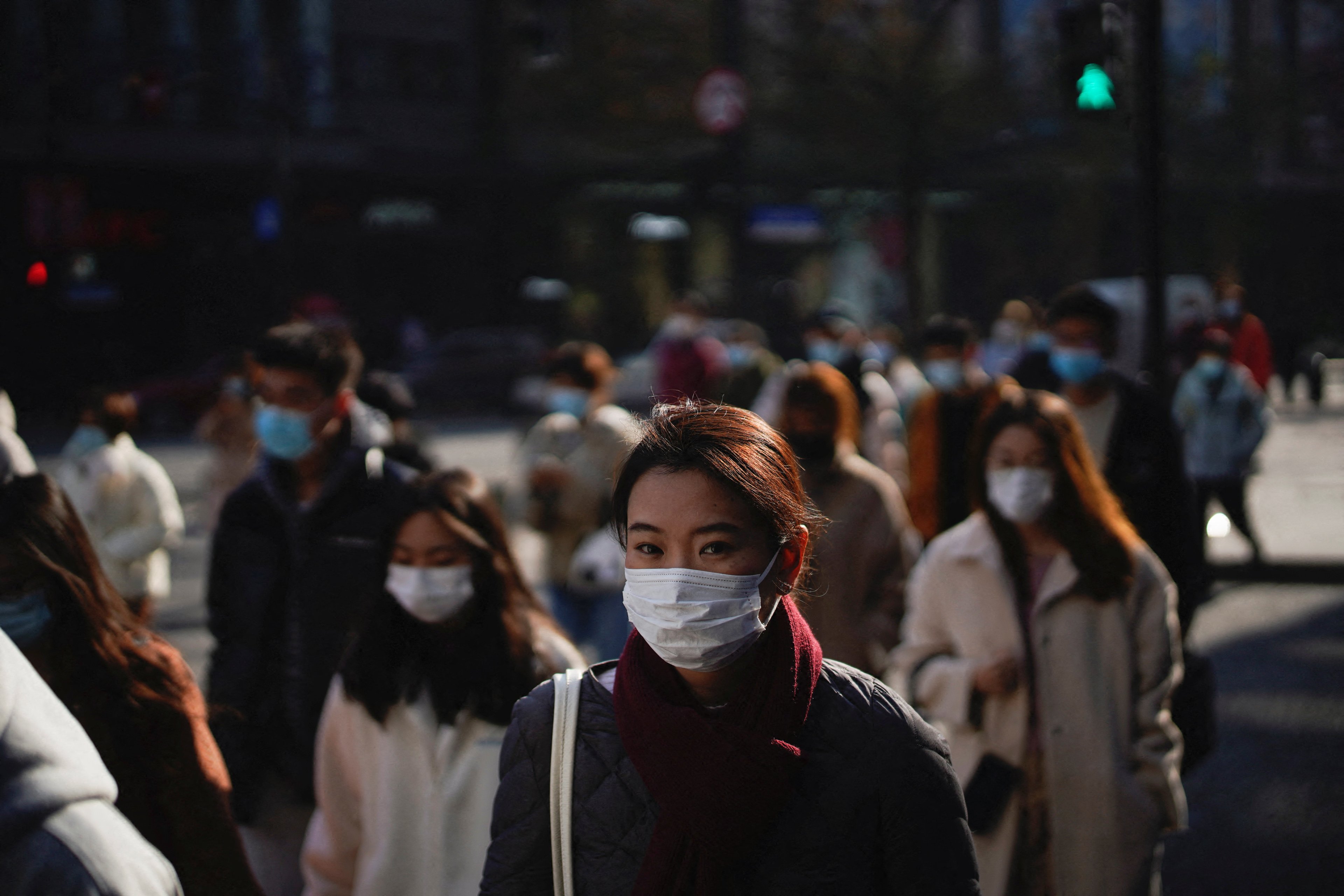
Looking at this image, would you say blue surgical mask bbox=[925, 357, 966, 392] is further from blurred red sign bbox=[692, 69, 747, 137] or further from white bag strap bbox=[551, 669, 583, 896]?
blurred red sign bbox=[692, 69, 747, 137]

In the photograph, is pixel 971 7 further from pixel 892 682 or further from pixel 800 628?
pixel 800 628

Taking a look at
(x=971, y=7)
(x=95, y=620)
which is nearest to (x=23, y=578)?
(x=95, y=620)

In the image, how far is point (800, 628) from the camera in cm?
227

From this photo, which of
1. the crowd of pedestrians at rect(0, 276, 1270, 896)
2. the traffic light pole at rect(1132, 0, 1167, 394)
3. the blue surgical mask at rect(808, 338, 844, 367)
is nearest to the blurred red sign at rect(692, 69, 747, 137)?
the blue surgical mask at rect(808, 338, 844, 367)

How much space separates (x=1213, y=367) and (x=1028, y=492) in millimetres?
7704

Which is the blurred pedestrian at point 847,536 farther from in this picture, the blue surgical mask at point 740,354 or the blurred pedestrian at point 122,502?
the blue surgical mask at point 740,354

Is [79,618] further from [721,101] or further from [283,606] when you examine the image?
[721,101]

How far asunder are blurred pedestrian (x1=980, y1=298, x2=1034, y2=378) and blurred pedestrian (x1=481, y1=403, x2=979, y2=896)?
12.8 m

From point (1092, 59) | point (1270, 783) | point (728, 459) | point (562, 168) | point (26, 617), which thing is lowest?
point (1270, 783)

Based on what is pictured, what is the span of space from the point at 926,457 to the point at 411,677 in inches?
151

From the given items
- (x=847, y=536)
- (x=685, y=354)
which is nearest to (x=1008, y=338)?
(x=685, y=354)

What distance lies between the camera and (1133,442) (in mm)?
5695

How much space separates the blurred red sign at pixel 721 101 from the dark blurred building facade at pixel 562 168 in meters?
7.02

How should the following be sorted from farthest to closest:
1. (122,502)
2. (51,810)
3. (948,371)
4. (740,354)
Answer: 1. (740,354)
2. (948,371)
3. (122,502)
4. (51,810)
